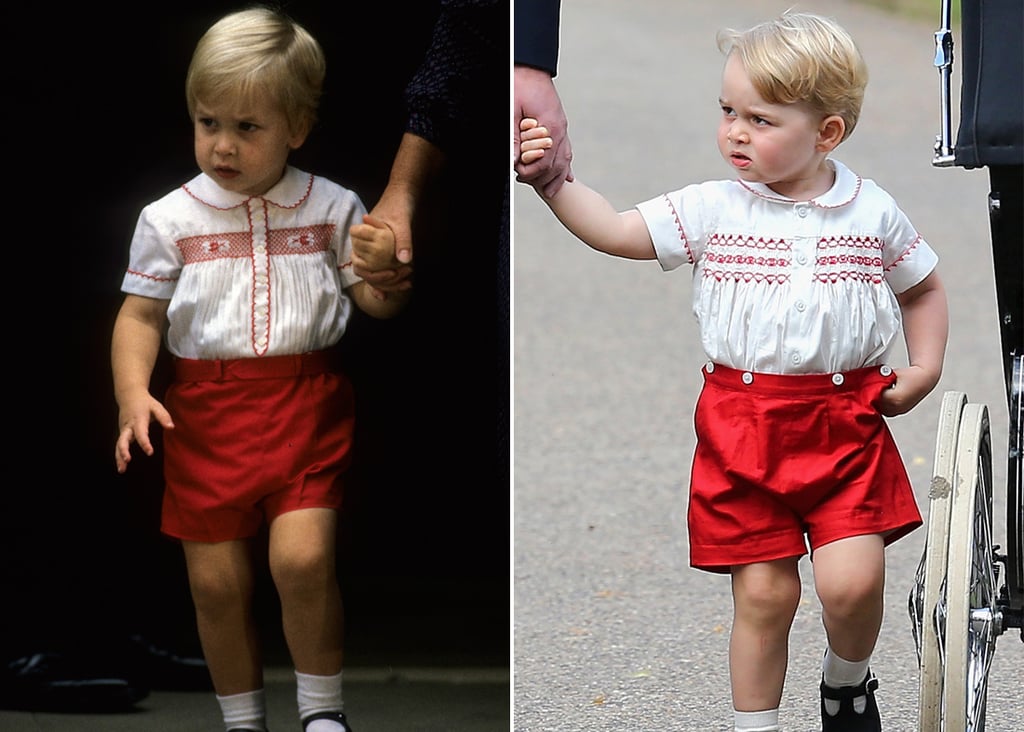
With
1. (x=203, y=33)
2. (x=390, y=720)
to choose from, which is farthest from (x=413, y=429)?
(x=203, y=33)

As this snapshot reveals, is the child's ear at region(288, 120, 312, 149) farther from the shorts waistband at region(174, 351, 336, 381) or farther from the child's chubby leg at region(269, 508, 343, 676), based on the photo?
the child's chubby leg at region(269, 508, 343, 676)

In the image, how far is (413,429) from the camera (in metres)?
2.67

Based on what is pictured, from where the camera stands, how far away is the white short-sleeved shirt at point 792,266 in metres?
2.74

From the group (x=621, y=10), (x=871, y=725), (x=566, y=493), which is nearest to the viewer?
(x=871, y=725)

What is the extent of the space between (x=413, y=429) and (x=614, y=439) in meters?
3.54

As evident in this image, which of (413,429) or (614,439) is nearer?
(413,429)

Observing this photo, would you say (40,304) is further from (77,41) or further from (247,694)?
(247,694)

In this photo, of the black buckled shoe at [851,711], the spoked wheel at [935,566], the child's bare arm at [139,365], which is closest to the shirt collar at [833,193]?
the spoked wheel at [935,566]

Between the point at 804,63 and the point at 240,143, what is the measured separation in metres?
0.86

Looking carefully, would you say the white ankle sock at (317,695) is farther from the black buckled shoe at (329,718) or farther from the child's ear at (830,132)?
the child's ear at (830,132)

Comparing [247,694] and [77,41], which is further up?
[77,41]

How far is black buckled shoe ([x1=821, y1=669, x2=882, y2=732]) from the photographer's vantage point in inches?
118

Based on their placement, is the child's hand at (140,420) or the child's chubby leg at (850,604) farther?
the child's chubby leg at (850,604)

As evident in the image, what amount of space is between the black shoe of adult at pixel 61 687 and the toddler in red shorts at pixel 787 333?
36.3 inches
